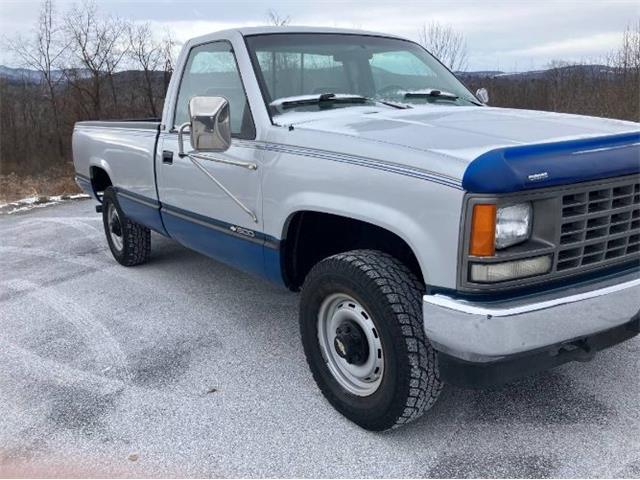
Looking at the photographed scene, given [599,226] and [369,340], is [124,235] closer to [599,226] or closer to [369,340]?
[369,340]

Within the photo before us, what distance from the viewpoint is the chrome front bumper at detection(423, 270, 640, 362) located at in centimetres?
238

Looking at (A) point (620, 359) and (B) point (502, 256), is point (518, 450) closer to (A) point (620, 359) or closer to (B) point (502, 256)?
(B) point (502, 256)

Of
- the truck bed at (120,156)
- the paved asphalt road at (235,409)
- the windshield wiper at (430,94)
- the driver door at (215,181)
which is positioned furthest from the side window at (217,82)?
the paved asphalt road at (235,409)

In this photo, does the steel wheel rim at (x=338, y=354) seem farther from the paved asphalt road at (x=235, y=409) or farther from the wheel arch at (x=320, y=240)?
the wheel arch at (x=320, y=240)

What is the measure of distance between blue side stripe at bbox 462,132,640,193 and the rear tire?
4.25 meters

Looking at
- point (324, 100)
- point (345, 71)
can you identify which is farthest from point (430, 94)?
point (324, 100)

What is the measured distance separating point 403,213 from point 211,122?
51.9 inches

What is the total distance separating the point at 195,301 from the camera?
198 inches

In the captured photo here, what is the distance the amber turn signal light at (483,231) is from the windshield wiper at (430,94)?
72.5 inches

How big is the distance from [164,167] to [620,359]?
133 inches

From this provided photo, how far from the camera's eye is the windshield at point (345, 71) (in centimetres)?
375

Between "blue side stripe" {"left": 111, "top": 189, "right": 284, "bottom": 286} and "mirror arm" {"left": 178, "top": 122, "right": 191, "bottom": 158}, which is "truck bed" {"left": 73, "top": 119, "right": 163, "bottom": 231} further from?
"mirror arm" {"left": 178, "top": 122, "right": 191, "bottom": 158}

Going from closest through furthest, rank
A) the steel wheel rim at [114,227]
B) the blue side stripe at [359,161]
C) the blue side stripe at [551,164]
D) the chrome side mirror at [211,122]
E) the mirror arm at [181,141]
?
the blue side stripe at [551,164]
the blue side stripe at [359,161]
the chrome side mirror at [211,122]
the mirror arm at [181,141]
the steel wheel rim at [114,227]

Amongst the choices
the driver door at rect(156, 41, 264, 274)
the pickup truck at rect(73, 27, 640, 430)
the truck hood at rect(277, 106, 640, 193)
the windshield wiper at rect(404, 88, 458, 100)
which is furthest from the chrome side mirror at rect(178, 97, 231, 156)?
the windshield wiper at rect(404, 88, 458, 100)
